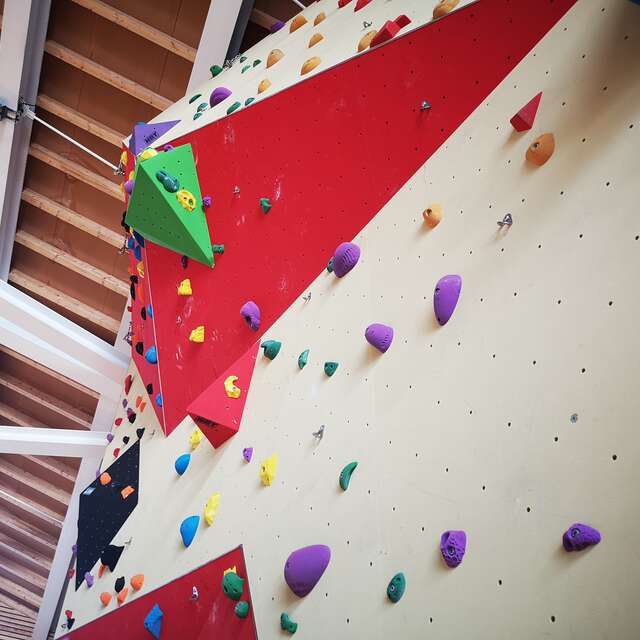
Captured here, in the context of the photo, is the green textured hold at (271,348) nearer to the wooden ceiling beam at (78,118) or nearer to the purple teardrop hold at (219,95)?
the purple teardrop hold at (219,95)

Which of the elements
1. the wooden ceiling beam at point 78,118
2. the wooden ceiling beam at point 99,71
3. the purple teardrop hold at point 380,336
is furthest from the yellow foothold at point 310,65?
the wooden ceiling beam at point 78,118

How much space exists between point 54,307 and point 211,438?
3857 mm

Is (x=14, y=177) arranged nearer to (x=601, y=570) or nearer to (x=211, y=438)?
(x=211, y=438)

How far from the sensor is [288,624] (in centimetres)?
123

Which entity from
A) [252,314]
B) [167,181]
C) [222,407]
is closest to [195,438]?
[222,407]

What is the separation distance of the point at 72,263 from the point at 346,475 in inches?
160

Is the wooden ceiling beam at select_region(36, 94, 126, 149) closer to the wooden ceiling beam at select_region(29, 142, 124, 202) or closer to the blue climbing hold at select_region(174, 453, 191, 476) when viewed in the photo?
the wooden ceiling beam at select_region(29, 142, 124, 202)

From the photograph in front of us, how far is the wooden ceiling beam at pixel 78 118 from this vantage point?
154 inches

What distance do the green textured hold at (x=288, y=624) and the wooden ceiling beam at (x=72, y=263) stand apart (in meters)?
3.74

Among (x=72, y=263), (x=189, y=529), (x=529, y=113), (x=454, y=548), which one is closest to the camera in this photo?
(x=454, y=548)

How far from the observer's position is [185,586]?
1.65 m

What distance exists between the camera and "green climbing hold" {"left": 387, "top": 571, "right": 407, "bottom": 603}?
3.49 feet

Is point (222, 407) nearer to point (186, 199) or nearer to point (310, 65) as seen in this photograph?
point (186, 199)

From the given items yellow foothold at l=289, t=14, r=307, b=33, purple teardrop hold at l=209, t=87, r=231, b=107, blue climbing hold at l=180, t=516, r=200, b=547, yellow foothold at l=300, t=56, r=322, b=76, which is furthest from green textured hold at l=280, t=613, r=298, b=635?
yellow foothold at l=289, t=14, r=307, b=33
